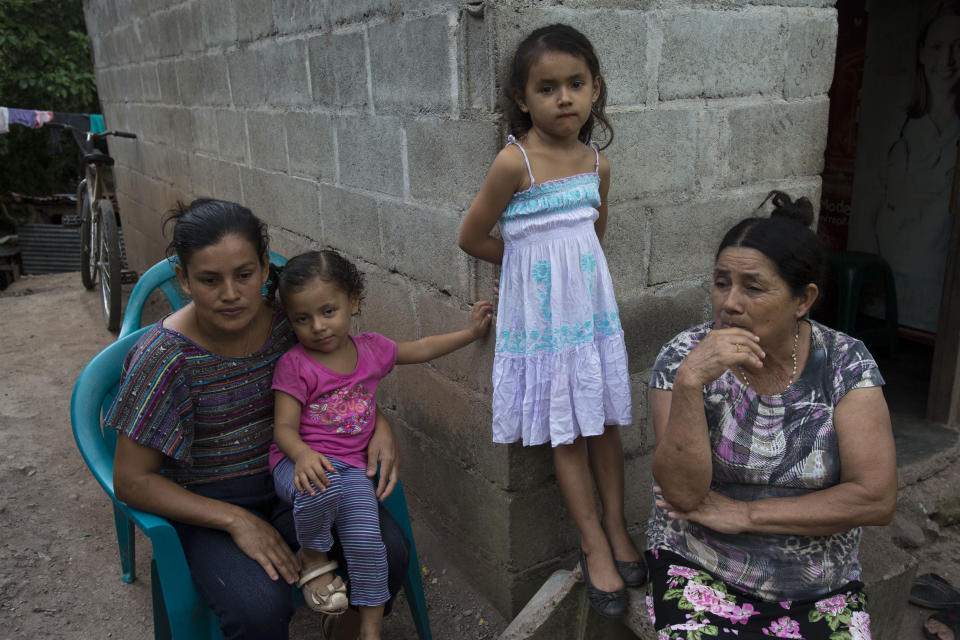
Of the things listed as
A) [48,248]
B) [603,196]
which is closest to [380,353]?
[603,196]

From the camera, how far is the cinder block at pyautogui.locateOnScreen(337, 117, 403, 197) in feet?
8.56

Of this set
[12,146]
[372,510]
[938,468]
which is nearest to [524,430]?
[372,510]

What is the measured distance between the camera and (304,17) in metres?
3.03

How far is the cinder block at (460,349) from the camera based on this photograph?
2.36 meters

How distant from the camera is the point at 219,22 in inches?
157

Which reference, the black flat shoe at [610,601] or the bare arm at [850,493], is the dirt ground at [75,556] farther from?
the bare arm at [850,493]

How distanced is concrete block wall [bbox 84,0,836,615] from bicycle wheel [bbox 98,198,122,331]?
3347 mm

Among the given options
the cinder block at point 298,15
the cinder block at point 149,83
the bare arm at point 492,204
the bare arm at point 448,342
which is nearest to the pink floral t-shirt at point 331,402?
the bare arm at point 448,342

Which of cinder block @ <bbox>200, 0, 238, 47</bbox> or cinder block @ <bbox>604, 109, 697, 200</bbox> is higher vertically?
cinder block @ <bbox>200, 0, 238, 47</bbox>

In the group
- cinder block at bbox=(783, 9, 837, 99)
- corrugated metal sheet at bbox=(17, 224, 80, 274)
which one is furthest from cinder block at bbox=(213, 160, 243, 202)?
corrugated metal sheet at bbox=(17, 224, 80, 274)

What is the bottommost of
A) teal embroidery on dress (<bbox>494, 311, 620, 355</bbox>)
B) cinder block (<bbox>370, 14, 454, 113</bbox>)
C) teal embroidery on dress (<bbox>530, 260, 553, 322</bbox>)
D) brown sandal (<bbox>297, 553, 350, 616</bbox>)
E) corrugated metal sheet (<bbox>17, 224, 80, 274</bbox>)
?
corrugated metal sheet (<bbox>17, 224, 80, 274</bbox>)

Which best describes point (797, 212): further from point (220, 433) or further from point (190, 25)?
point (190, 25)

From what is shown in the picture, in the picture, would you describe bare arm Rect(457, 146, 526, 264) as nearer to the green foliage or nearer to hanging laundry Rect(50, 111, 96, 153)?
hanging laundry Rect(50, 111, 96, 153)

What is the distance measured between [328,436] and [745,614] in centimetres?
118
